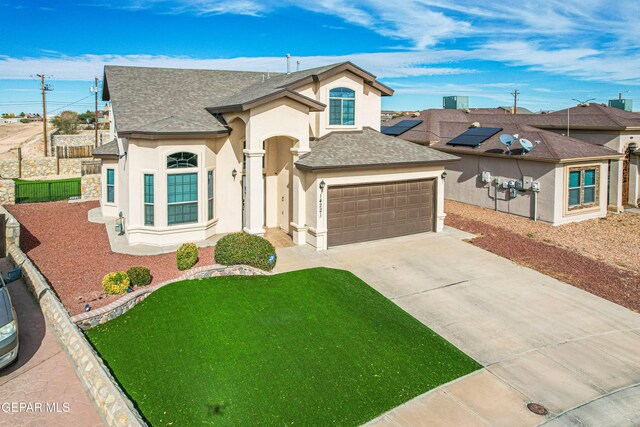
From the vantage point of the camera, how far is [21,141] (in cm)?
6025

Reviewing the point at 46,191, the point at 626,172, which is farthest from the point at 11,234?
the point at 626,172

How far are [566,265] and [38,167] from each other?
35.8 metres

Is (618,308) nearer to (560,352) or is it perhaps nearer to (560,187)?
(560,352)

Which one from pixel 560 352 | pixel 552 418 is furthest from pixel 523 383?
pixel 560 352

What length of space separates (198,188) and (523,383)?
38.9ft

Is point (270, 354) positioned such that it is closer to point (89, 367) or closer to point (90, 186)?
point (89, 367)

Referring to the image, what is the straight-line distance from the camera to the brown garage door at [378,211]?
16.5 metres

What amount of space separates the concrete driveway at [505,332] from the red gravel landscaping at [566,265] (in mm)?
528

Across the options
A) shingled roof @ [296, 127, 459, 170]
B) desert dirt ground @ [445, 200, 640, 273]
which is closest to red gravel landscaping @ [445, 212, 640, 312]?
desert dirt ground @ [445, 200, 640, 273]

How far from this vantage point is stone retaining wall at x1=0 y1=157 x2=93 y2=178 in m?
34.0

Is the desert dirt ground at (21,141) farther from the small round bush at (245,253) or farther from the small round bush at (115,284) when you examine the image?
the small round bush at (245,253)

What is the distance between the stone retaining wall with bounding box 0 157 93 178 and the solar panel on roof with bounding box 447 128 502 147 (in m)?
28.5

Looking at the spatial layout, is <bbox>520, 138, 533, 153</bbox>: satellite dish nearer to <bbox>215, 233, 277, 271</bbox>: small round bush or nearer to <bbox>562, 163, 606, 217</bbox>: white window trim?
<bbox>562, 163, 606, 217</bbox>: white window trim

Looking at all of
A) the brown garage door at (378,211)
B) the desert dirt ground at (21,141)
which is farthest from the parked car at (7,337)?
the desert dirt ground at (21,141)
